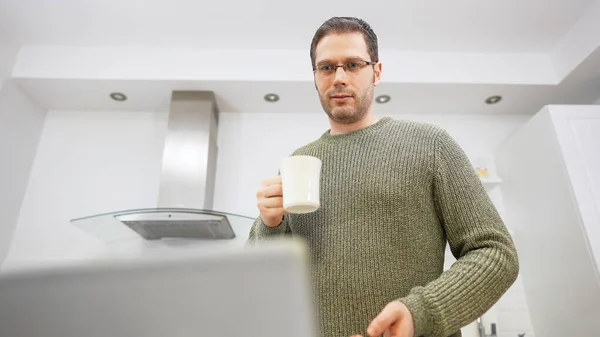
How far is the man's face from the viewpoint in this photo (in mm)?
835

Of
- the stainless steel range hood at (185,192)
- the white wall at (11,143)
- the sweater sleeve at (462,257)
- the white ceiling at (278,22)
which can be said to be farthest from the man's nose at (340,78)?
the white wall at (11,143)

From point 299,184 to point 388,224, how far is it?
20 cm

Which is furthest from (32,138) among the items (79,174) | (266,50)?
(266,50)

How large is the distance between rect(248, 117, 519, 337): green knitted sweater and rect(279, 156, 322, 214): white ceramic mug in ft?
0.44

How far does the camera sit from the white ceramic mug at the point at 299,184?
602mm

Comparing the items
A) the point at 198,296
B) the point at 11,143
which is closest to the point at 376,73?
the point at 198,296

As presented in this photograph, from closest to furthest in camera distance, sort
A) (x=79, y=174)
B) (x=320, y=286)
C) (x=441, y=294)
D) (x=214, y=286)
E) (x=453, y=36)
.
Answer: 1. (x=214, y=286)
2. (x=441, y=294)
3. (x=320, y=286)
4. (x=453, y=36)
5. (x=79, y=174)

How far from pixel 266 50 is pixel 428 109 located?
109cm

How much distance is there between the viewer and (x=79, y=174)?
235 centimetres

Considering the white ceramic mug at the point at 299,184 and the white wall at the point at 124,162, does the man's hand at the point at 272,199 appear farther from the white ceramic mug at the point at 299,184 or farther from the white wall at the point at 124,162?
the white wall at the point at 124,162

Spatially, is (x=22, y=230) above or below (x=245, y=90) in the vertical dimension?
below

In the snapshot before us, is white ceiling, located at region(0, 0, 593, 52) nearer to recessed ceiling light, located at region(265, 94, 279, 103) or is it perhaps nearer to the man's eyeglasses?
recessed ceiling light, located at region(265, 94, 279, 103)

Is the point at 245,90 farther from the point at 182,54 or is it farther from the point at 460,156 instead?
the point at 460,156

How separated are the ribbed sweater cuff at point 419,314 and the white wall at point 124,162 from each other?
177 centimetres
